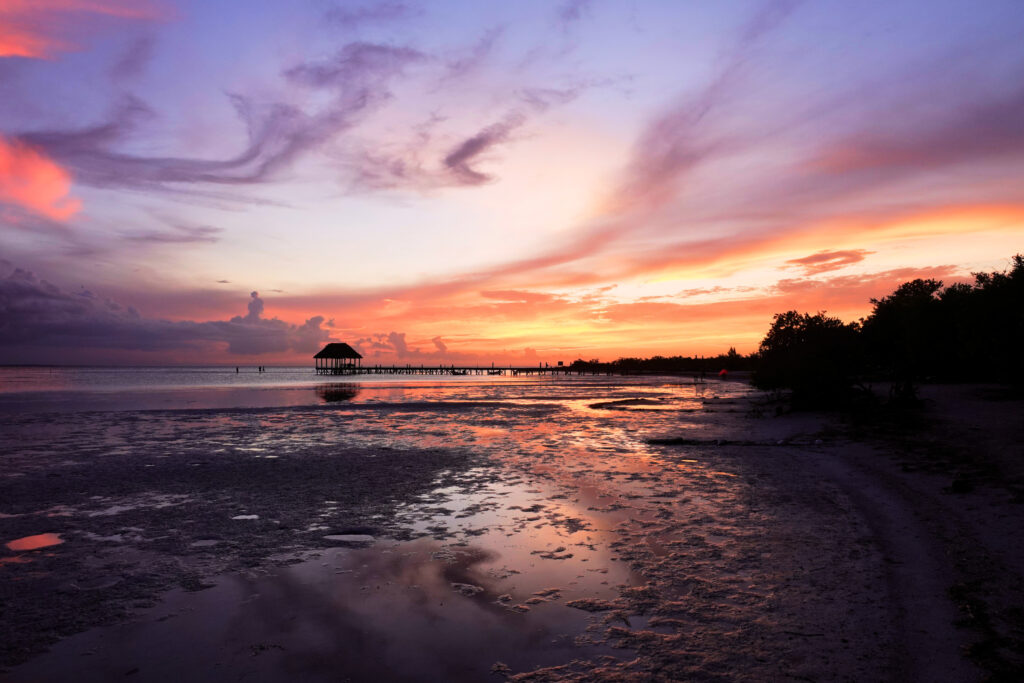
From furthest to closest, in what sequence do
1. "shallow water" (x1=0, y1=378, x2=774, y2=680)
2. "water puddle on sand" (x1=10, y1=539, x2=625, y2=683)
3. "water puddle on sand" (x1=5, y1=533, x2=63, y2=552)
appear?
"water puddle on sand" (x1=5, y1=533, x2=63, y2=552) < "shallow water" (x1=0, y1=378, x2=774, y2=680) < "water puddle on sand" (x1=10, y1=539, x2=625, y2=683)

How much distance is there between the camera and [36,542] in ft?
26.0

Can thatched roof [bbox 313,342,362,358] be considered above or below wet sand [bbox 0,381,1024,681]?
above

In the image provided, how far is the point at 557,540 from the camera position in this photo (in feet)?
26.0

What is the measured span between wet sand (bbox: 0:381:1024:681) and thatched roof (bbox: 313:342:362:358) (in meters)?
96.7

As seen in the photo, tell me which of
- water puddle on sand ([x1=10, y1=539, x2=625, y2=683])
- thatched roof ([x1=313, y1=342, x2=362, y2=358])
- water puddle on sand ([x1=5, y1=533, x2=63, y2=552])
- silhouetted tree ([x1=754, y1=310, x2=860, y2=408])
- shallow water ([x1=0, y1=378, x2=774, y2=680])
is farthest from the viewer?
thatched roof ([x1=313, y1=342, x2=362, y2=358])

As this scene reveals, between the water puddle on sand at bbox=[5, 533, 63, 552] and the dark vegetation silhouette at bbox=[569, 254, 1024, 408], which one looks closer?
the water puddle on sand at bbox=[5, 533, 63, 552]

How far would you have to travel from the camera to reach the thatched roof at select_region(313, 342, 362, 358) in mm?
109062

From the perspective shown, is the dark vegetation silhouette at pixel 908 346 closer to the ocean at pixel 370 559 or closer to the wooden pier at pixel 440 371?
the ocean at pixel 370 559

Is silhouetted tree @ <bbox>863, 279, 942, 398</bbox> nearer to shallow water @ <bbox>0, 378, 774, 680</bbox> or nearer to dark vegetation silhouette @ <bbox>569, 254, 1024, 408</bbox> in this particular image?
dark vegetation silhouette @ <bbox>569, 254, 1024, 408</bbox>

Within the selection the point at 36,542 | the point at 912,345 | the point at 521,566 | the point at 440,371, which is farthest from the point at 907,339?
the point at 440,371

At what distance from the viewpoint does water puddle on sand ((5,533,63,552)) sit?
25.3 feet

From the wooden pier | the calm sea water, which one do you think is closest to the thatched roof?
the wooden pier

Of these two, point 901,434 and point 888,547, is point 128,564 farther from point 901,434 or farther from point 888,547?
point 901,434

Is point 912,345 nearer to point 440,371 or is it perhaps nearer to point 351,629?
point 351,629
